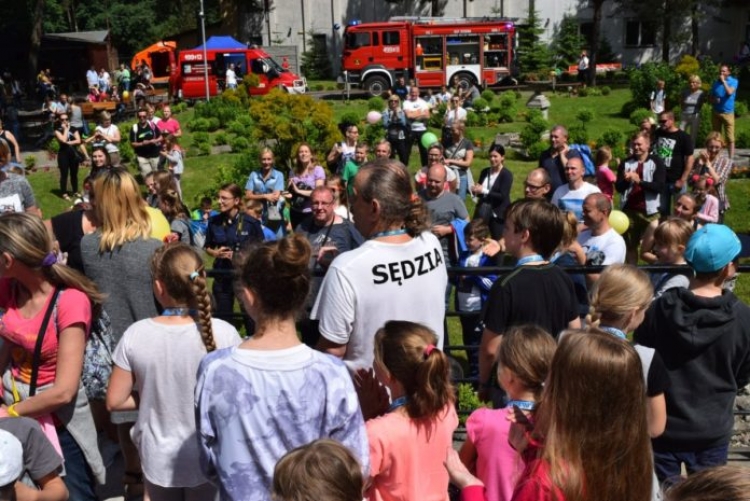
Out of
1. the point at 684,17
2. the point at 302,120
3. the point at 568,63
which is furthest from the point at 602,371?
the point at 684,17

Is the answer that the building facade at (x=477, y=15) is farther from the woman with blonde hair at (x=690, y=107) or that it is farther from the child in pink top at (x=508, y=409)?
the child in pink top at (x=508, y=409)

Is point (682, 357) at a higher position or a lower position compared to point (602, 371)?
lower

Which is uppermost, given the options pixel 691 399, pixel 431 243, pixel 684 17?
pixel 684 17

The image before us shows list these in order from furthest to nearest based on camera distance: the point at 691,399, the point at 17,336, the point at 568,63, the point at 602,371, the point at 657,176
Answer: the point at 568,63, the point at 657,176, the point at 691,399, the point at 17,336, the point at 602,371

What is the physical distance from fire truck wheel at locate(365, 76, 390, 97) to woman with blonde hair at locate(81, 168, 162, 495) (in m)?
26.1

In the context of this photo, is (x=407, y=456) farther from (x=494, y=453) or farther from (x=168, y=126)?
(x=168, y=126)

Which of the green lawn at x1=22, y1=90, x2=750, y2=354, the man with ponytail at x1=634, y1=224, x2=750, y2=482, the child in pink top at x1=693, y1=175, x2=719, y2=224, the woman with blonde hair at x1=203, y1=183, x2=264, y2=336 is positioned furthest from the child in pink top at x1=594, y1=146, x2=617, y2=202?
the man with ponytail at x1=634, y1=224, x2=750, y2=482

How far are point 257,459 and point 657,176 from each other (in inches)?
271

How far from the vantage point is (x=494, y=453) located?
2920 mm

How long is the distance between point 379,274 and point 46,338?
4.72ft

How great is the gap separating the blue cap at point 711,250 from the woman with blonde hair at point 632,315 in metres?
0.39

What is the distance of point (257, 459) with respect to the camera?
2727mm

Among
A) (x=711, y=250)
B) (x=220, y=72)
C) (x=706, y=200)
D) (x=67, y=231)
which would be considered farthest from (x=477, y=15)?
(x=711, y=250)

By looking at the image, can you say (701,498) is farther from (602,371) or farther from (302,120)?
(302,120)
